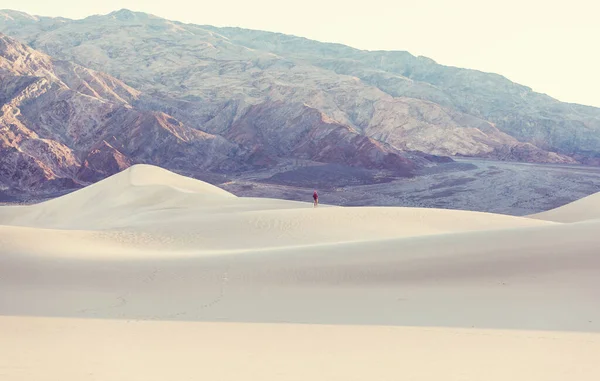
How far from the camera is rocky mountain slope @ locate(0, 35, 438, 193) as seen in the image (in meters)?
59.7

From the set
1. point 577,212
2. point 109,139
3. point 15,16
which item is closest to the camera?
point 577,212

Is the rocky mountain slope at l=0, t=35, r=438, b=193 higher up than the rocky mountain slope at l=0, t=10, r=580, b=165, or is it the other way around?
the rocky mountain slope at l=0, t=10, r=580, b=165

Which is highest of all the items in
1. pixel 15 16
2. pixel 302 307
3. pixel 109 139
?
pixel 15 16

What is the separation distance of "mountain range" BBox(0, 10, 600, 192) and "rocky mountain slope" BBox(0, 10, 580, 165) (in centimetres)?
30

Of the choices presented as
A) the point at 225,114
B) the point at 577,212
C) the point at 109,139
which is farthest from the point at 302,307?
the point at 225,114

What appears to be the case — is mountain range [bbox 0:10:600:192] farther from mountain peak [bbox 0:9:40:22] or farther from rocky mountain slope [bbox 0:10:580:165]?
mountain peak [bbox 0:9:40:22]

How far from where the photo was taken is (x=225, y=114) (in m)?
86.8

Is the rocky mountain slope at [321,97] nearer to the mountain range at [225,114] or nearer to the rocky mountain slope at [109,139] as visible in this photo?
the mountain range at [225,114]

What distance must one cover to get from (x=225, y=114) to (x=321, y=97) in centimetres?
1684

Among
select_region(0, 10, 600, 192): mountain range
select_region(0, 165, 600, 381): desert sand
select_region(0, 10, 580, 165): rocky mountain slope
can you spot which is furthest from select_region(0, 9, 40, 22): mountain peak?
select_region(0, 165, 600, 381): desert sand

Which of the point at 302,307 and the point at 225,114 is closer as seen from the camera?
the point at 302,307

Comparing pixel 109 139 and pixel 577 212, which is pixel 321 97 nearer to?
pixel 109 139

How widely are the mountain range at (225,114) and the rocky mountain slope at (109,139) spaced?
0.49 feet

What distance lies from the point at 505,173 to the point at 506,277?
57417 millimetres
